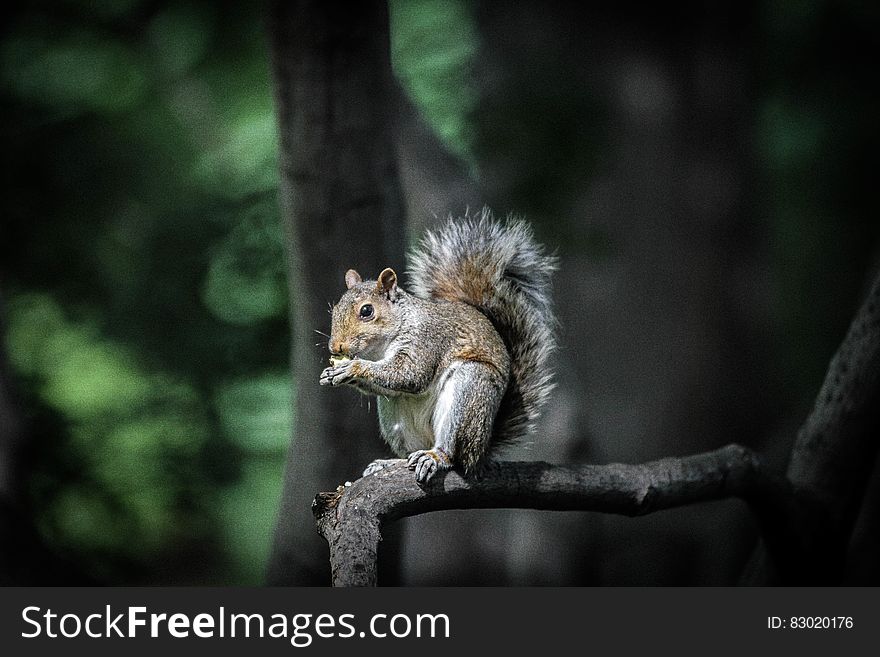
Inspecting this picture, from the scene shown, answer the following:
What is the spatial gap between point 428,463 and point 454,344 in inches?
4.6

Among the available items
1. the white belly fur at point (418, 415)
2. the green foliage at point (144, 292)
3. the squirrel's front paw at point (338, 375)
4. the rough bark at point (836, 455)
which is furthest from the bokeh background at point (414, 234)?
the squirrel's front paw at point (338, 375)

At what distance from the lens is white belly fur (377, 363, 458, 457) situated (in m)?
0.89

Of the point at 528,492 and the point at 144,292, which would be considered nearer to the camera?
the point at 528,492

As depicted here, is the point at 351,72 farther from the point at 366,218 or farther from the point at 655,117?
the point at 655,117

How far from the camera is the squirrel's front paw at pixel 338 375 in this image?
78 centimetres

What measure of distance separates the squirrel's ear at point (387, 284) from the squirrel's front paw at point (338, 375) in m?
0.08

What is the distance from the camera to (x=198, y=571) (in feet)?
6.64

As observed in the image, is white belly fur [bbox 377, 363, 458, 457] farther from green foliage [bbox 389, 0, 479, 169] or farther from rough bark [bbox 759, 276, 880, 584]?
green foliage [bbox 389, 0, 479, 169]

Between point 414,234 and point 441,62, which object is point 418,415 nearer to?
point 414,234

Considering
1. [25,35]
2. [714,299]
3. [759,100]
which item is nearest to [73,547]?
[25,35]

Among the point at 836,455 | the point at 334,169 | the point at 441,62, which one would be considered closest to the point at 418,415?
the point at 334,169

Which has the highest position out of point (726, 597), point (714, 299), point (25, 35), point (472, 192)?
point (25, 35)

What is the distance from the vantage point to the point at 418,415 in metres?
0.92

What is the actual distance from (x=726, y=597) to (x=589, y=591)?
8.1 inches
